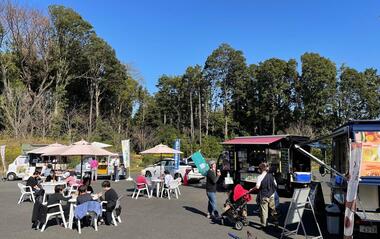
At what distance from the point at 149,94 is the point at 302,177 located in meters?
46.0

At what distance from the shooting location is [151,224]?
10.1 m

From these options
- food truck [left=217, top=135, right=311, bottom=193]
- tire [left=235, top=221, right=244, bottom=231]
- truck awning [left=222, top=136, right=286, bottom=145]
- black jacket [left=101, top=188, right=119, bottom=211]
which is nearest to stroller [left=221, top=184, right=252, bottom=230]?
tire [left=235, top=221, right=244, bottom=231]

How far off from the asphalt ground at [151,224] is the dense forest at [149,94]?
1175 inches

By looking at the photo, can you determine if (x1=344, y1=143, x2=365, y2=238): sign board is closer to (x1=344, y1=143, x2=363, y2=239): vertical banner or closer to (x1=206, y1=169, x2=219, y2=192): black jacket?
(x1=344, y1=143, x2=363, y2=239): vertical banner

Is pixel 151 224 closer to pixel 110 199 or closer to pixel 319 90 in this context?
pixel 110 199

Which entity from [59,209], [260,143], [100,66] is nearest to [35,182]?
[59,209]

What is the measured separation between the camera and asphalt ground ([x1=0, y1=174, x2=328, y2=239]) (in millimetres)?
8812

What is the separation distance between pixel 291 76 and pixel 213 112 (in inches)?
476

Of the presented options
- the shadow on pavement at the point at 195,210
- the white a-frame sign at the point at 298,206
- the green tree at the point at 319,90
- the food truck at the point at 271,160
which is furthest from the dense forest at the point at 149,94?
the white a-frame sign at the point at 298,206

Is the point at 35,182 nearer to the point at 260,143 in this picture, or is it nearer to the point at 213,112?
the point at 260,143

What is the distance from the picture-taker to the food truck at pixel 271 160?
56.1 feet

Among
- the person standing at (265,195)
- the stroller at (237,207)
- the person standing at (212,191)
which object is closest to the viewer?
the person standing at (265,195)

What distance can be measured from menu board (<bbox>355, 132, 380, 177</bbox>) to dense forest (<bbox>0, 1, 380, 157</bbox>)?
37.4 metres

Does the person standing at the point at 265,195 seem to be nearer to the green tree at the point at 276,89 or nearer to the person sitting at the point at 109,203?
the person sitting at the point at 109,203
